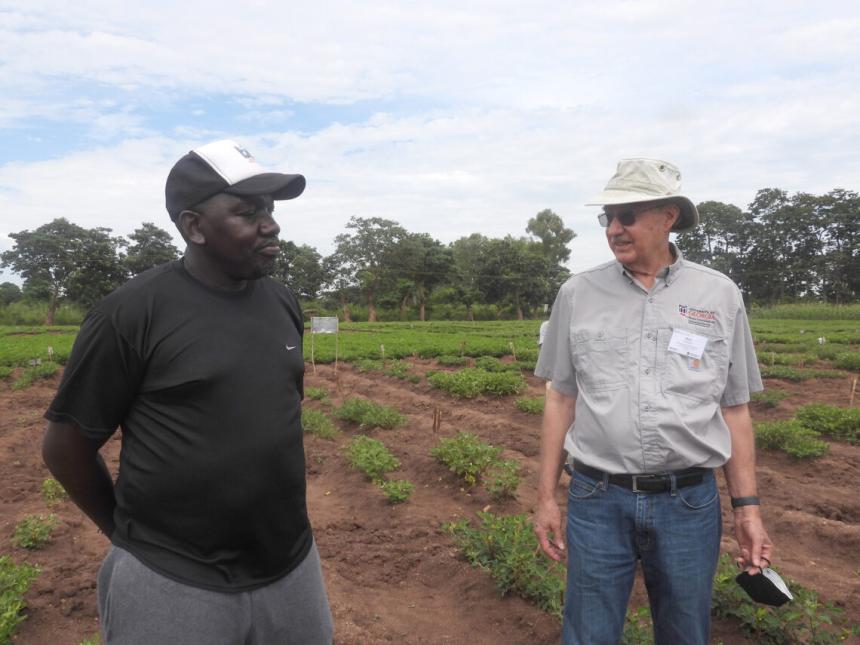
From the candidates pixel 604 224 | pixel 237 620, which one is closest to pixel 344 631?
pixel 237 620

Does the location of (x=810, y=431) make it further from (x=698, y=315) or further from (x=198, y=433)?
(x=198, y=433)

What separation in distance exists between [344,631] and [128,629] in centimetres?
213

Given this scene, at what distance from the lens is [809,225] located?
215 ft

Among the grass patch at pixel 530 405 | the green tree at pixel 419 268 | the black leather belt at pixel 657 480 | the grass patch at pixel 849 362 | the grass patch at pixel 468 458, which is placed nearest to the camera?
the black leather belt at pixel 657 480

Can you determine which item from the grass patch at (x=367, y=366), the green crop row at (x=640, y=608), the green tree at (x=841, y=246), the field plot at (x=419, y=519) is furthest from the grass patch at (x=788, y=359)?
the green tree at (x=841, y=246)

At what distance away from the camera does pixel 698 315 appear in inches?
92.5

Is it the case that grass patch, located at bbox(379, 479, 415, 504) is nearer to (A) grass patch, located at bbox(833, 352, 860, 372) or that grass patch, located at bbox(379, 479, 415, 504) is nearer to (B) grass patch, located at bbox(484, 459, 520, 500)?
(B) grass patch, located at bbox(484, 459, 520, 500)

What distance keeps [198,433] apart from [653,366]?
1.55 meters

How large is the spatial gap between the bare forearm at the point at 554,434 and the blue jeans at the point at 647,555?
7.9 inches

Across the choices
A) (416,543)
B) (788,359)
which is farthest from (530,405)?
(788,359)

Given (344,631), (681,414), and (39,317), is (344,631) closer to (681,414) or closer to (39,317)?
(681,414)

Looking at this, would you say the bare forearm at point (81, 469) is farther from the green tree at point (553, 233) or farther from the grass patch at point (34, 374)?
the green tree at point (553, 233)

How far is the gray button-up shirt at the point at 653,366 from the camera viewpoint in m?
2.24

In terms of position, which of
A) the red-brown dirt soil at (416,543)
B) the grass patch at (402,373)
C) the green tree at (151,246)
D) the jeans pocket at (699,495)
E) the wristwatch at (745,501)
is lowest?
the red-brown dirt soil at (416,543)
